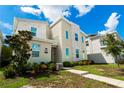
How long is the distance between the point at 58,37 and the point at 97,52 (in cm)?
957

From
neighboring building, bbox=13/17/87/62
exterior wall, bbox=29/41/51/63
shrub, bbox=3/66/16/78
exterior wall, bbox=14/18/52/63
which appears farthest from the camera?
neighboring building, bbox=13/17/87/62

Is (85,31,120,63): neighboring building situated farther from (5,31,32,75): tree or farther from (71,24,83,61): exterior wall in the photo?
(5,31,32,75): tree

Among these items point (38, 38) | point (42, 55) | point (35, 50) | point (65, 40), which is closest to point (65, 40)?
point (65, 40)

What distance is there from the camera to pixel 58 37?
19.7 m

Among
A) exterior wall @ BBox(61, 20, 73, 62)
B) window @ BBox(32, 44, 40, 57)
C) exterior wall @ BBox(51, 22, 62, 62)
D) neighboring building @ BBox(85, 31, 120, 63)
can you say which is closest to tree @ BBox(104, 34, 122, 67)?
exterior wall @ BBox(61, 20, 73, 62)

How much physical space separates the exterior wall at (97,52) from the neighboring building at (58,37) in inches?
184

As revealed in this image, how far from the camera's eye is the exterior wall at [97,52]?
25.0 m

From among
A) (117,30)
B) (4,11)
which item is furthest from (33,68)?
(117,30)

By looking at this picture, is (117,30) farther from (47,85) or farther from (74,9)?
(47,85)

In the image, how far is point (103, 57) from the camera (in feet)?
82.8

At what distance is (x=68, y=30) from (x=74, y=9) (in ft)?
9.99

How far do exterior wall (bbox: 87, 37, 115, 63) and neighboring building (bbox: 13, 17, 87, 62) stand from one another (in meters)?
4.66

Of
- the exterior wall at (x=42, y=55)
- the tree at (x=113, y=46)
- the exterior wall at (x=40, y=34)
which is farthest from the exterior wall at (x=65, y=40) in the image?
the tree at (x=113, y=46)

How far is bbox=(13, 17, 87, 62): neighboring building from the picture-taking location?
61.4 feet
